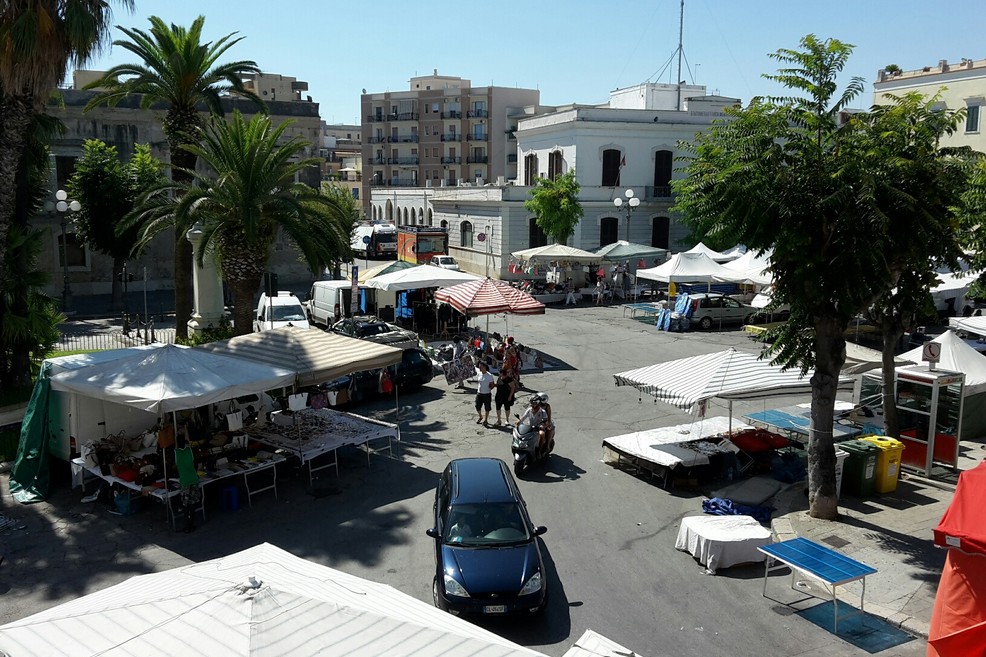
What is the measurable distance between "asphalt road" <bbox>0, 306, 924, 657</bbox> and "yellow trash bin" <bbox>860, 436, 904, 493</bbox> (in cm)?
311

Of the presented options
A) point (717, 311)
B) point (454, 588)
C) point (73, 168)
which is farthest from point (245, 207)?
point (73, 168)

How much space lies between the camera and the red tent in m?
7.82

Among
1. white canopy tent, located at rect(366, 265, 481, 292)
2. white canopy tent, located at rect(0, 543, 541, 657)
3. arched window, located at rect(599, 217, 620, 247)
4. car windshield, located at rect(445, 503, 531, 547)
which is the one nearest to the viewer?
white canopy tent, located at rect(0, 543, 541, 657)

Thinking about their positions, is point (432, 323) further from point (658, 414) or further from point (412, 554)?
point (412, 554)

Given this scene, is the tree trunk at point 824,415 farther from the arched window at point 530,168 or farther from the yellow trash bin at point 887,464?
the arched window at point 530,168

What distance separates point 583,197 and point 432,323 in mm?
18775

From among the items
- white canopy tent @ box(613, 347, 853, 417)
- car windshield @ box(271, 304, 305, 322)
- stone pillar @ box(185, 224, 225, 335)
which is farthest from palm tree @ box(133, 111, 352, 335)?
white canopy tent @ box(613, 347, 853, 417)

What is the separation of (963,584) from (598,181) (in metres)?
37.9

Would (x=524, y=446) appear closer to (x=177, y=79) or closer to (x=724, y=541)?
(x=724, y=541)

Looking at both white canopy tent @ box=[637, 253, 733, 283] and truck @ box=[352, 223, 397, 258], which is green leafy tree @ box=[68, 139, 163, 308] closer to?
white canopy tent @ box=[637, 253, 733, 283]

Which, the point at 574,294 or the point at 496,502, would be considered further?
the point at 574,294

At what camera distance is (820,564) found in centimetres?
948

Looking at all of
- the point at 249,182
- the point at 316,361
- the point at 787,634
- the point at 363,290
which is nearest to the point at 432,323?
the point at 363,290

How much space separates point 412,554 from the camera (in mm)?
11133
